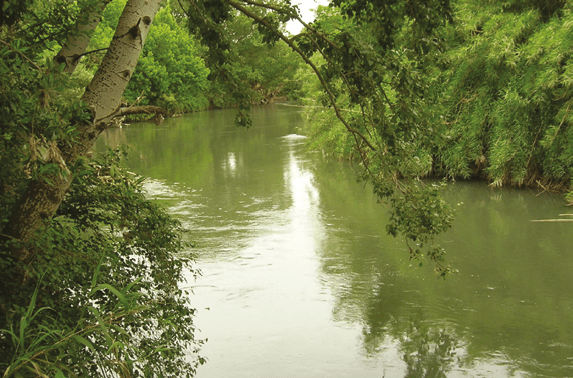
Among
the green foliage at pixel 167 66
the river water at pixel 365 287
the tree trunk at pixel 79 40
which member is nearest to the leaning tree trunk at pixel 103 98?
the tree trunk at pixel 79 40

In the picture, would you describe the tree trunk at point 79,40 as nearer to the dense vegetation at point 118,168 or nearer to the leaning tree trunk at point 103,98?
the dense vegetation at point 118,168

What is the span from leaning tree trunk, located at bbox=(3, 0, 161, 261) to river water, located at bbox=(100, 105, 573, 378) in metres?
2.81

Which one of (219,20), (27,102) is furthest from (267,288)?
(27,102)

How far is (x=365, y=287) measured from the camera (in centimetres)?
776

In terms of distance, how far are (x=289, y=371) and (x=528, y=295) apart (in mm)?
3293

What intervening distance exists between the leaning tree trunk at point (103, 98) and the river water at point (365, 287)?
9.22 ft

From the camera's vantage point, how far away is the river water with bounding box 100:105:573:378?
5.92m

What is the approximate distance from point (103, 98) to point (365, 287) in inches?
203

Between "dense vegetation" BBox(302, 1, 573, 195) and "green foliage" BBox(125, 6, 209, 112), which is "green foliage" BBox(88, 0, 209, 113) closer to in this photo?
"green foliage" BBox(125, 6, 209, 112)

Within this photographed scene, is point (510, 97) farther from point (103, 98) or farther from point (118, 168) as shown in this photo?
point (103, 98)

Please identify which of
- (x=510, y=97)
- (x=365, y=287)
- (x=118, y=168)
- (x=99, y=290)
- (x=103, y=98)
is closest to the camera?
(x=103, y=98)

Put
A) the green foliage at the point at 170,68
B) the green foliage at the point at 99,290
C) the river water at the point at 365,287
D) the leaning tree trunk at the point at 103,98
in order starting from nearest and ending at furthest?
the green foliage at the point at 99,290 < the leaning tree trunk at the point at 103,98 < the river water at the point at 365,287 < the green foliage at the point at 170,68

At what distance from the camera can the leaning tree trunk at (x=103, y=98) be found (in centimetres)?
328

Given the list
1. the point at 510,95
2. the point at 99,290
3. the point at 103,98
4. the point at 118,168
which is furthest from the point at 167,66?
the point at 103,98
